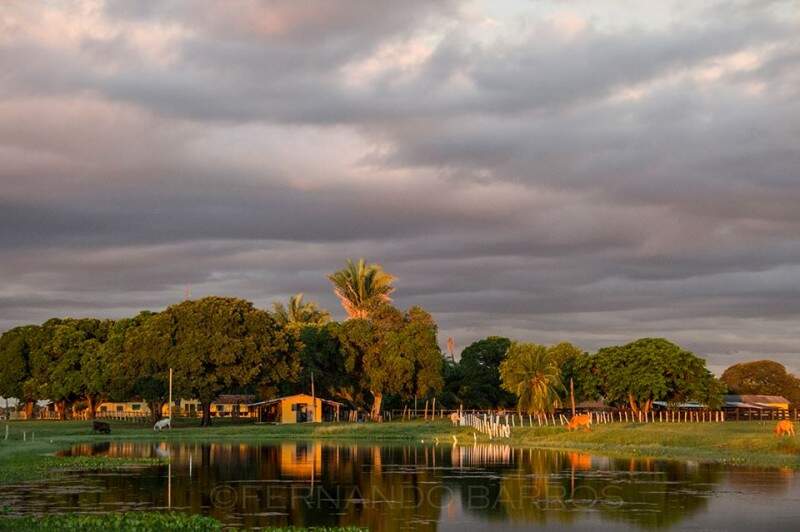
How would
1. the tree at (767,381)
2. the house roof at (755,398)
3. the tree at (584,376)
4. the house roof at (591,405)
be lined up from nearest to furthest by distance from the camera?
the tree at (584,376) < the house roof at (591,405) < the house roof at (755,398) < the tree at (767,381)

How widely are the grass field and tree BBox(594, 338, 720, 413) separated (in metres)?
30.4

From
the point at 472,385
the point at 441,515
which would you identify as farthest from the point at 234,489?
the point at 472,385

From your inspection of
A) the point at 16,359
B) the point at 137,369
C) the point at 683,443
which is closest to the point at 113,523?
the point at 683,443

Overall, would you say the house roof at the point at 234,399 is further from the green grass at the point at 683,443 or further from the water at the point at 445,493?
the water at the point at 445,493

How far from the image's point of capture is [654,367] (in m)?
123

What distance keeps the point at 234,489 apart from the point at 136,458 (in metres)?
19.7

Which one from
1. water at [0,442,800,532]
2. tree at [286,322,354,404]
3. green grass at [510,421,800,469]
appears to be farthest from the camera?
tree at [286,322,354,404]

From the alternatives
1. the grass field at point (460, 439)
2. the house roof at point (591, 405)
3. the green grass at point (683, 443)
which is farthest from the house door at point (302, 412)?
the house roof at point (591, 405)

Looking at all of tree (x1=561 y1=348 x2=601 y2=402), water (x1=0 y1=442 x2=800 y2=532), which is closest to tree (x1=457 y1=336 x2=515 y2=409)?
tree (x1=561 y1=348 x2=601 y2=402)

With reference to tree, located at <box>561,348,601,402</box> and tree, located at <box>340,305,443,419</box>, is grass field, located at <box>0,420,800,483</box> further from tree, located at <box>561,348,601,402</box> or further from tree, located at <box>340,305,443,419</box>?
tree, located at <box>561,348,601,402</box>

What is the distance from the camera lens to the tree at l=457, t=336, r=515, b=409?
466ft

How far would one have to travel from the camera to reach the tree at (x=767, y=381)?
195 m

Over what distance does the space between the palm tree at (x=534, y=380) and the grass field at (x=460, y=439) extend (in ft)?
44.1

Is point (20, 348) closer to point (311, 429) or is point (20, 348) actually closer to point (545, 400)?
point (311, 429)
